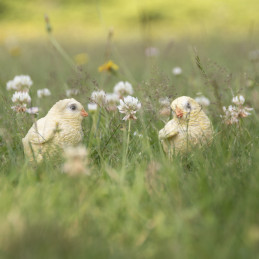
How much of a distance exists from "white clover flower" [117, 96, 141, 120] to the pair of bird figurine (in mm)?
163

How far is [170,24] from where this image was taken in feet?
53.1

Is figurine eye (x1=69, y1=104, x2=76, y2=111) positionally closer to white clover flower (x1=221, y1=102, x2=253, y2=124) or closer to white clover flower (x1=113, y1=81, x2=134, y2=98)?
white clover flower (x1=113, y1=81, x2=134, y2=98)

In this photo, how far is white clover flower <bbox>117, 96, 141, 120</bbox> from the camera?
82.1 inches

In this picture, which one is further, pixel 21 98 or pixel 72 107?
pixel 21 98

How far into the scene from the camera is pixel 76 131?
206 cm

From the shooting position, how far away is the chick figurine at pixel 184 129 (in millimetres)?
2049

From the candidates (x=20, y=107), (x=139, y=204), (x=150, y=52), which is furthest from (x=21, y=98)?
(x=150, y=52)

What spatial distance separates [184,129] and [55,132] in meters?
0.58

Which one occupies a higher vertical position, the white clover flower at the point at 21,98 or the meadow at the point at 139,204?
the white clover flower at the point at 21,98

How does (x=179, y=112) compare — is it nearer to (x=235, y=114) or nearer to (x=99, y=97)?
(x=235, y=114)

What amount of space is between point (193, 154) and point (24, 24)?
15812 mm

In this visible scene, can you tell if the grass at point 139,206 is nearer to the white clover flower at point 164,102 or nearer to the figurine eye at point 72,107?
the white clover flower at point 164,102

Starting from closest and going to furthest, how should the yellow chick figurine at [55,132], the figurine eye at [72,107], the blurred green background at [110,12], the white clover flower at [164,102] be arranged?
the yellow chick figurine at [55,132]
the figurine eye at [72,107]
the white clover flower at [164,102]
the blurred green background at [110,12]

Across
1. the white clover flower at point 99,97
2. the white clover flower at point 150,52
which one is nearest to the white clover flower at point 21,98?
the white clover flower at point 99,97
